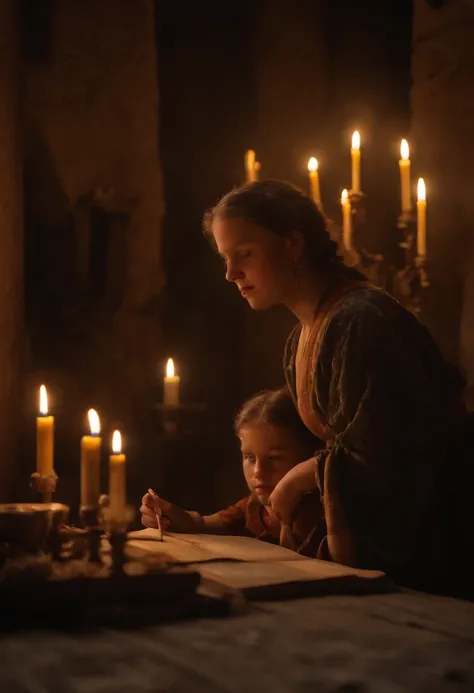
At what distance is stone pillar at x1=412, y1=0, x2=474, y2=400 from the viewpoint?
165 inches

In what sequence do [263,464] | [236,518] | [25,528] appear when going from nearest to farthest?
[25,528]
[263,464]
[236,518]

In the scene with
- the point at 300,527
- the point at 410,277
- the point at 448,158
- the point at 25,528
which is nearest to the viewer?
the point at 25,528

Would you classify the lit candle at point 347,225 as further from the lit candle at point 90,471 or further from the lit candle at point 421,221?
the lit candle at point 90,471

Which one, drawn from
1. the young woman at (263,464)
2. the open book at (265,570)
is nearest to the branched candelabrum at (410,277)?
the young woman at (263,464)

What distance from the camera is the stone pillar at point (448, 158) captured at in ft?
13.8

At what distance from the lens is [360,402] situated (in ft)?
9.02

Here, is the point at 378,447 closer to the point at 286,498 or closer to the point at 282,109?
the point at 286,498

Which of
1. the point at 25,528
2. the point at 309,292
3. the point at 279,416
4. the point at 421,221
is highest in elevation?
the point at 421,221

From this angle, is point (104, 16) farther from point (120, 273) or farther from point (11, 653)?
point (11, 653)

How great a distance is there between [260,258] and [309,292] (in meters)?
0.19

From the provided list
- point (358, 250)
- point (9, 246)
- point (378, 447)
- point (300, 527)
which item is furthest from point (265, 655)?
point (9, 246)

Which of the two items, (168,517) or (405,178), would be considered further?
(405,178)

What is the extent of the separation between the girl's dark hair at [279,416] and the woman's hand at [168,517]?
0.42 m

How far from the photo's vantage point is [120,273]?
4.12 metres
